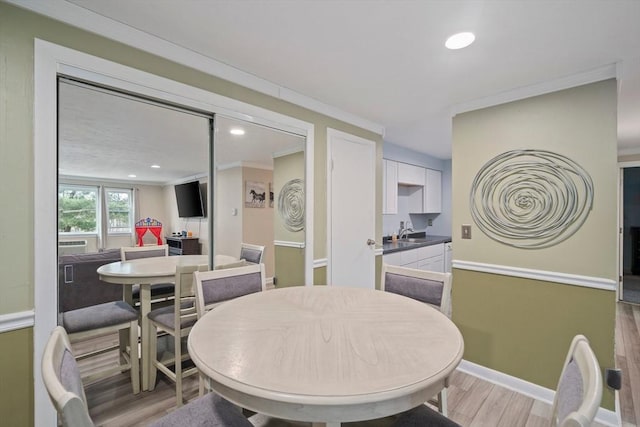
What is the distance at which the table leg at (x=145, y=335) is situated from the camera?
2.06 meters

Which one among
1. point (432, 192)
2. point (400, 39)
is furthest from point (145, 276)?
point (432, 192)

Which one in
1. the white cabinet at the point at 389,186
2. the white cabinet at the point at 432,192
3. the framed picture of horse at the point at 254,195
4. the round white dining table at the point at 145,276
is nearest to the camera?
the round white dining table at the point at 145,276

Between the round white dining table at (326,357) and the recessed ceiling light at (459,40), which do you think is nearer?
the round white dining table at (326,357)

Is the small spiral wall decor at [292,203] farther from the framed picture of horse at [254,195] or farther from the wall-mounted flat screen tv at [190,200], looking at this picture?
the wall-mounted flat screen tv at [190,200]

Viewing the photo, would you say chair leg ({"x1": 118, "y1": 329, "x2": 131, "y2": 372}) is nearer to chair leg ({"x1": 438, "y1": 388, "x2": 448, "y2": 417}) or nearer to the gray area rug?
chair leg ({"x1": 438, "y1": 388, "x2": 448, "y2": 417})

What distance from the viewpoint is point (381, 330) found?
1201 mm

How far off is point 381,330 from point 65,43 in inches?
80.5

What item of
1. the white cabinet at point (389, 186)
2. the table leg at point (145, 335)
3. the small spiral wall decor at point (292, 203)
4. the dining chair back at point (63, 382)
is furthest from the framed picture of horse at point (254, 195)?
the white cabinet at point (389, 186)

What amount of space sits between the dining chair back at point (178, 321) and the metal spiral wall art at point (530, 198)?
7.63 ft

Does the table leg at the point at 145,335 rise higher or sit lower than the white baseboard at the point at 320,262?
lower

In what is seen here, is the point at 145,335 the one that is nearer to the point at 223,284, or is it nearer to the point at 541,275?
the point at 223,284

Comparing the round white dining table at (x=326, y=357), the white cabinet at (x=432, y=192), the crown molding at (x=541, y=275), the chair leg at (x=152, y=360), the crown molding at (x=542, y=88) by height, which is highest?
the crown molding at (x=542, y=88)

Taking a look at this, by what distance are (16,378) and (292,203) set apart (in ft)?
6.37

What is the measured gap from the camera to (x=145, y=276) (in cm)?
197
